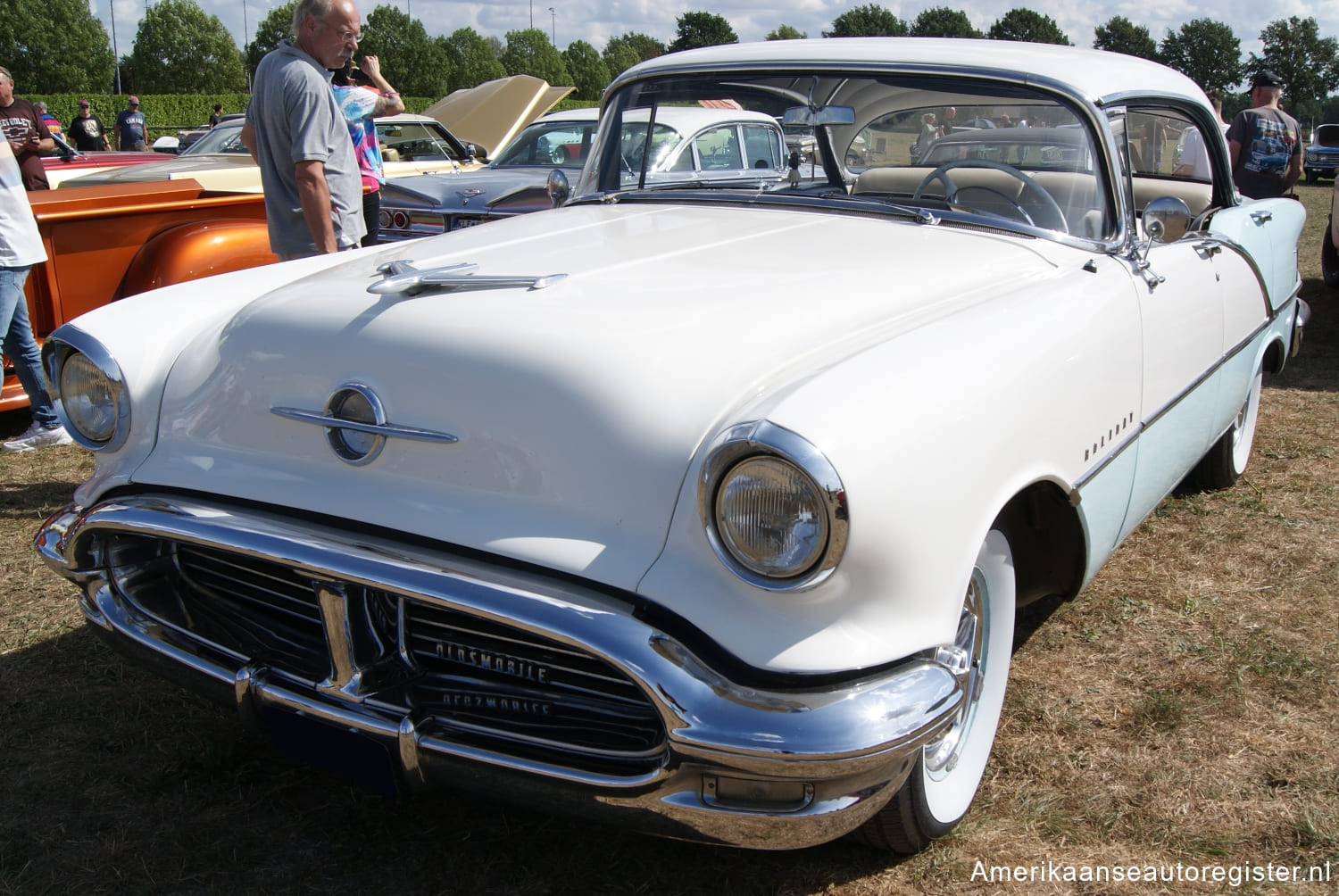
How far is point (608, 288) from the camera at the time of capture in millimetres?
2193

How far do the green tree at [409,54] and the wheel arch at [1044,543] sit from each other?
6530cm

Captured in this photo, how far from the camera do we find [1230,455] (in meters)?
4.14

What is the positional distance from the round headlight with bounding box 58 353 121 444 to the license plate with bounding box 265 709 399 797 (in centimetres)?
75

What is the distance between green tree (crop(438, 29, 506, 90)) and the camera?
72.8 metres

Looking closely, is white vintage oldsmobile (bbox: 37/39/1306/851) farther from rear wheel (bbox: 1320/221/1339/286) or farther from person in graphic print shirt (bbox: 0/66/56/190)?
rear wheel (bbox: 1320/221/1339/286)

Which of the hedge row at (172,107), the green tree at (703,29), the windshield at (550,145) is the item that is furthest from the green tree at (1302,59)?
the windshield at (550,145)

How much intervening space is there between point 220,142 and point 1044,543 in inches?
405

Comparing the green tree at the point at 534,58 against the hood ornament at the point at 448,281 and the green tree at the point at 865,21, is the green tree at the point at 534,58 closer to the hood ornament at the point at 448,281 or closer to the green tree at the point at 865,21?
the green tree at the point at 865,21

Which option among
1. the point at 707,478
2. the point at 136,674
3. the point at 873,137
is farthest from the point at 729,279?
the point at 136,674

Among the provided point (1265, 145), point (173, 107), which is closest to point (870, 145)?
point (1265, 145)

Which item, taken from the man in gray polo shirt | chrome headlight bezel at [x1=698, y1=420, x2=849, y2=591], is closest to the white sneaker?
the man in gray polo shirt

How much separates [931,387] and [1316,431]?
405 centimetres

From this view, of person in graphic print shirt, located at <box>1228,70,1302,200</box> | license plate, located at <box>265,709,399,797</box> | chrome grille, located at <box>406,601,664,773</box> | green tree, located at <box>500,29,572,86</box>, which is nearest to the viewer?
chrome grille, located at <box>406,601,664,773</box>

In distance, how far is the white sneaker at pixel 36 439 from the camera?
14.9 ft
